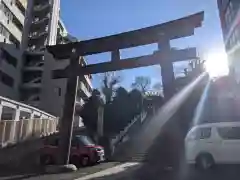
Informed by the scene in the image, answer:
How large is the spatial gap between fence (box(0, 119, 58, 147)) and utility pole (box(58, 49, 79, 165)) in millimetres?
8301

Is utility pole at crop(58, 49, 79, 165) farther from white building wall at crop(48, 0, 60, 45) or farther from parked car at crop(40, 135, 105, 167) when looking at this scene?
white building wall at crop(48, 0, 60, 45)

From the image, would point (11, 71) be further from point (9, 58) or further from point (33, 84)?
point (33, 84)

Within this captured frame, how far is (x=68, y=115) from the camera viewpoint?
14.4 m

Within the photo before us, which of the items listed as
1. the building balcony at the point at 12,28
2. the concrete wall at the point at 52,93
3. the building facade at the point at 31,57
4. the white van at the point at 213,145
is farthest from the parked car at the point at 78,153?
the concrete wall at the point at 52,93

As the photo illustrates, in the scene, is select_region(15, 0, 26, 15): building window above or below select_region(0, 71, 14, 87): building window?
above

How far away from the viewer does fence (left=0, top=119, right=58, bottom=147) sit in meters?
21.0

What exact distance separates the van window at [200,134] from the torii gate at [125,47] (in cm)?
183

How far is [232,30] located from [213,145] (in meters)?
16.7

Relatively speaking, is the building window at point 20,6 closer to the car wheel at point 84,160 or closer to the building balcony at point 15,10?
the building balcony at point 15,10

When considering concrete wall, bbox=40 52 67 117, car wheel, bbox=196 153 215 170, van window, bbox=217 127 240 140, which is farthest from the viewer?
concrete wall, bbox=40 52 67 117

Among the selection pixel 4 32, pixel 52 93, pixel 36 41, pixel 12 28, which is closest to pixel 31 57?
pixel 36 41

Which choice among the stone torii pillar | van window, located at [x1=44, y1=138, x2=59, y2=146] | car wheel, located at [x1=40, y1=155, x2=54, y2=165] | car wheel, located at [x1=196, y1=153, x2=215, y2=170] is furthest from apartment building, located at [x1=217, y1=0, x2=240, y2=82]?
car wheel, located at [x1=40, y1=155, x2=54, y2=165]

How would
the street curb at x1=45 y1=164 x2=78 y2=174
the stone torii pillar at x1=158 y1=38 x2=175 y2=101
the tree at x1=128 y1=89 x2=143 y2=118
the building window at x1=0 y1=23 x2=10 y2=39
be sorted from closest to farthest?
the stone torii pillar at x1=158 y1=38 x2=175 y2=101, the street curb at x1=45 y1=164 x2=78 y2=174, the tree at x1=128 y1=89 x2=143 y2=118, the building window at x1=0 y1=23 x2=10 y2=39

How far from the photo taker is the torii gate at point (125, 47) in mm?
12358
